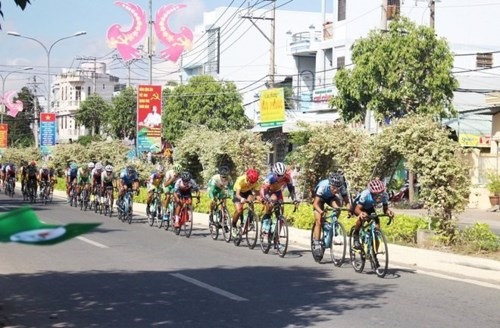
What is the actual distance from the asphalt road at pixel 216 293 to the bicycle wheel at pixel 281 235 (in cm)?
19

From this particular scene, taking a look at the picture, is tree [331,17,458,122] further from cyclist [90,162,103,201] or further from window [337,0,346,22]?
window [337,0,346,22]

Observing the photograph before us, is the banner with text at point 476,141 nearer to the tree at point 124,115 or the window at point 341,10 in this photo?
the window at point 341,10

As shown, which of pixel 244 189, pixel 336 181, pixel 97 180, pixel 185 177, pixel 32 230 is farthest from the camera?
pixel 97 180

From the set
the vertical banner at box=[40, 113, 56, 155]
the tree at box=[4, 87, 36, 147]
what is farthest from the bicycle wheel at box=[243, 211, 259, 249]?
the tree at box=[4, 87, 36, 147]

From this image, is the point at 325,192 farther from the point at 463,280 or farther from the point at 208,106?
the point at 208,106

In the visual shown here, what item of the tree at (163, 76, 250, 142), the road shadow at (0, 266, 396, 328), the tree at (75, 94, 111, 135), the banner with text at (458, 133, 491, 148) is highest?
the tree at (75, 94, 111, 135)

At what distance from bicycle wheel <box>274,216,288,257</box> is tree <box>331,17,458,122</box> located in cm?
1619

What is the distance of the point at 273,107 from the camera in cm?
4338

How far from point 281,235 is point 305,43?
39.4 m

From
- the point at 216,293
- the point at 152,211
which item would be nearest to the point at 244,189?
the point at 216,293

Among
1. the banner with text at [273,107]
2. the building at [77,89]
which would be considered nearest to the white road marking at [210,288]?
the banner with text at [273,107]

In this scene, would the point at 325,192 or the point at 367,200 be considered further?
the point at 325,192

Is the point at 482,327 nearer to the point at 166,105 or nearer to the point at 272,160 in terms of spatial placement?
the point at 272,160

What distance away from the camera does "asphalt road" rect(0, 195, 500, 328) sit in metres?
8.75
